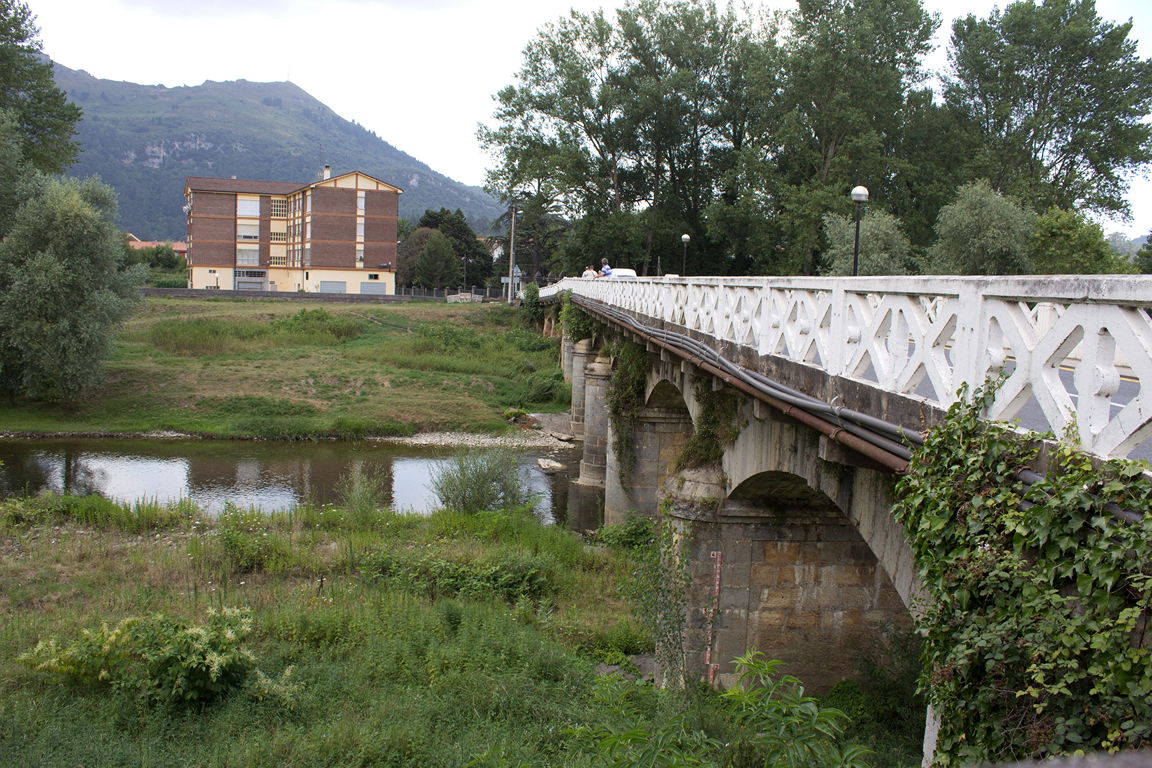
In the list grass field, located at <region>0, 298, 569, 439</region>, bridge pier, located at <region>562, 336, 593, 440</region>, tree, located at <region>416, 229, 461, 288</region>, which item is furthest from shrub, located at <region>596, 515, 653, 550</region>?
tree, located at <region>416, 229, 461, 288</region>

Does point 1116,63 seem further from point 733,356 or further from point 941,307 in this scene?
point 941,307

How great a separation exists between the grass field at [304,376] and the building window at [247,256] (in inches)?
1132

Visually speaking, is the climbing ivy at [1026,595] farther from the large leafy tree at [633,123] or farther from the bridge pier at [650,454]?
the large leafy tree at [633,123]

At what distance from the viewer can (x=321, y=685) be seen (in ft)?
33.3

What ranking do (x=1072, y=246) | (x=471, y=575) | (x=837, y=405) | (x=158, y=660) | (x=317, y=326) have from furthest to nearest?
(x=317, y=326), (x=1072, y=246), (x=471, y=575), (x=158, y=660), (x=837, y=405)

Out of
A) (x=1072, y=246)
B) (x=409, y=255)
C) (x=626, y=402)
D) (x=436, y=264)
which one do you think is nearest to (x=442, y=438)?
(x=626, y=402)

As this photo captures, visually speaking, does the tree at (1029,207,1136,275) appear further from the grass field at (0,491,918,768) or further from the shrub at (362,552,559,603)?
the shrub at (362,552,559,603)

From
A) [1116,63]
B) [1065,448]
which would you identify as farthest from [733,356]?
[1116,63]

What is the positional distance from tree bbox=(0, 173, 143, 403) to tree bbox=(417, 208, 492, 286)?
58010 mm

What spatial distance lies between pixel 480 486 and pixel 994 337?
57.1 ft

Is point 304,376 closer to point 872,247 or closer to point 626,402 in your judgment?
point 626,402

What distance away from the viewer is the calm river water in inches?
961

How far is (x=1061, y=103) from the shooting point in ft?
140

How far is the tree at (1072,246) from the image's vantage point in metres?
29.9
